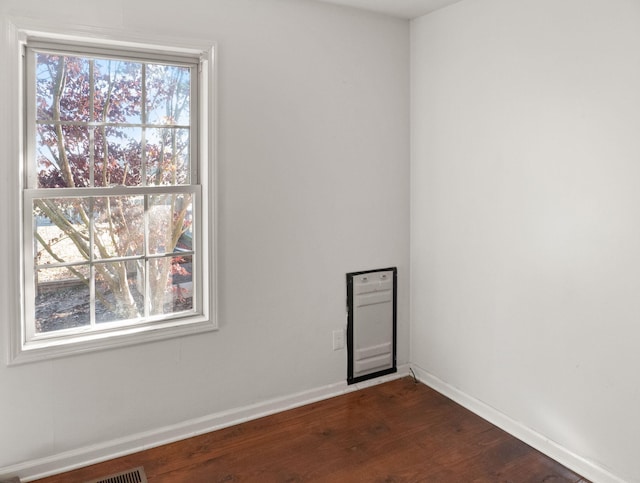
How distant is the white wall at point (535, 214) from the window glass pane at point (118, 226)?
1785mm

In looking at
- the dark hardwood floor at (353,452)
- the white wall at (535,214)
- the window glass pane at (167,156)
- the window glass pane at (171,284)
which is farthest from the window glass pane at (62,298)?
the white wall at (535,214)

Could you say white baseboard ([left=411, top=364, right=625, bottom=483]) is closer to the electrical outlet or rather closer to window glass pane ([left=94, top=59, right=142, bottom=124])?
the electrical outlet

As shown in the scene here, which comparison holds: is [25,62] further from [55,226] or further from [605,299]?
[605,299]

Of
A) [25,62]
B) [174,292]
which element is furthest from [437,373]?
[25,62]

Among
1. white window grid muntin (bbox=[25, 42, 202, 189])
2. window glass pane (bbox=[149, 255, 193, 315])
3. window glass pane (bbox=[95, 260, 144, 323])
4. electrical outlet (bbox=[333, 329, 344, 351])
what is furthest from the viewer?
electrical outlet (bbox=[333, 329, 344, 351])

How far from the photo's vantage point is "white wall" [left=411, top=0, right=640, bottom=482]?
2.12 metres

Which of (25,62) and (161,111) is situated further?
(161,111)

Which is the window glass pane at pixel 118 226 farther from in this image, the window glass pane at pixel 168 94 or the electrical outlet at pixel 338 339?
the electrical outlet at pixel 338 339

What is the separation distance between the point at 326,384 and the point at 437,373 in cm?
75

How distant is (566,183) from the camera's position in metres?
2.33

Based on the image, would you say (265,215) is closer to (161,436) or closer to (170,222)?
(170,222)

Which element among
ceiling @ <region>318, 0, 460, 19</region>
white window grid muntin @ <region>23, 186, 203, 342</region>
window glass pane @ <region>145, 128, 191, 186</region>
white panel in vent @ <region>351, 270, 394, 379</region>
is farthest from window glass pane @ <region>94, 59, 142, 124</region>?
white panel in vent @ <region>351, 270, 394, 379</region>

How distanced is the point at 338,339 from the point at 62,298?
1612 mm

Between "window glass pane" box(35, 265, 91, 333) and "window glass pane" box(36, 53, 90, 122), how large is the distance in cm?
75
